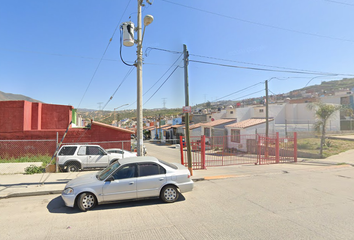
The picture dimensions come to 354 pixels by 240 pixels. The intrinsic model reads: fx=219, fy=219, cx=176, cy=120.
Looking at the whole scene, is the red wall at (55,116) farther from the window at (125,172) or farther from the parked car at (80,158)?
the window at (125,172)

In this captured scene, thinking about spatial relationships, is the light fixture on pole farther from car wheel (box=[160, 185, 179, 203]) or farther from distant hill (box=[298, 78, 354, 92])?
distant hill (box=[298, 78, 354, 92])

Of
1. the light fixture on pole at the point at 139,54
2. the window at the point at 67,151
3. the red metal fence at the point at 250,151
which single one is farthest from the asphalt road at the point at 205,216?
the red metal fence at the point at 250,151

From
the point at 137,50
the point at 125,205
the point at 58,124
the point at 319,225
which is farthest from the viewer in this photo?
the point at 58,124

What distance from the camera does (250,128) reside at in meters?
26.0

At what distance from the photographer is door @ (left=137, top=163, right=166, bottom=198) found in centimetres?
614

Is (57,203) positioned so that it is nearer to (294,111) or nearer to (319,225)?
(319,225)

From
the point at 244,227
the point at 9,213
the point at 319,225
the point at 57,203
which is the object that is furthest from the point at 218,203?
the point at 9,213

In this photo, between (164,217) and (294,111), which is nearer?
(164,217)

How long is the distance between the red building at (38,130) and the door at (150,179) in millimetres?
8688

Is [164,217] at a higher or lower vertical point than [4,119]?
lower

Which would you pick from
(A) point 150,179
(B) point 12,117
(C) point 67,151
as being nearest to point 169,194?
(A) point 150,179

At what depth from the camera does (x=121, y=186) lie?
5.97 metres

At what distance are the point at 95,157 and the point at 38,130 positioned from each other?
6.60m

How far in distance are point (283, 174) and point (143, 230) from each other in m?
8.22
